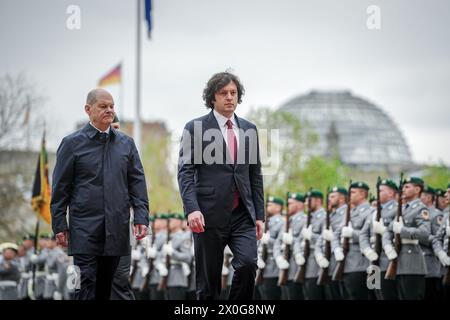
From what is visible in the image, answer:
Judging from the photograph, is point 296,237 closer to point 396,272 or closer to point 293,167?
point 396,272

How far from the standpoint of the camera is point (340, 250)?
1435cm

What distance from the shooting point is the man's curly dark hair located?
923cm

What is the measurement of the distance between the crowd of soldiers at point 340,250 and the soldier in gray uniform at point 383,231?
12 mm

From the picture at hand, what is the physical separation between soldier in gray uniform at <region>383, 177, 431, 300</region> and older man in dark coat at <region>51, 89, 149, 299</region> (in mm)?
4951

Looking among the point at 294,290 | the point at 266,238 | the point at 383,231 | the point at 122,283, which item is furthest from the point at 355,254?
the point at 122,283

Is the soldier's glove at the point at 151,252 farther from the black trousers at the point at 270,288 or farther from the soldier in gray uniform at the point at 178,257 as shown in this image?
the black trousers at the point at 270,288

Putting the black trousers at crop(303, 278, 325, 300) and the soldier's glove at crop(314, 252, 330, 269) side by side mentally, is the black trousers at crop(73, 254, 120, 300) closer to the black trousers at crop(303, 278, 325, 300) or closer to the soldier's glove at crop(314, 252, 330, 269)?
the soldier's glove at crop(314, 252, 330, 269)

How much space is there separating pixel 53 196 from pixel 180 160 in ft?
3.47

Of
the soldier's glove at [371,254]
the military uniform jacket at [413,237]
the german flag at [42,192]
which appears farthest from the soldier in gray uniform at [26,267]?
the military uniform jacket at [413,237]

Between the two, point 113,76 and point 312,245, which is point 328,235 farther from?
point 113,76

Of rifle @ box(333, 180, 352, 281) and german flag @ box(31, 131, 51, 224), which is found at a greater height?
german flag @ box(31, 131, 51, 224)

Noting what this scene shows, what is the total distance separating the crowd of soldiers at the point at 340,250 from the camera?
13258 millimetres

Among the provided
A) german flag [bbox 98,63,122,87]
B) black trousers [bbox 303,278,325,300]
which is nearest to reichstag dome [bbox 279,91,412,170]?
german flag [bbox 98,63,122,87]

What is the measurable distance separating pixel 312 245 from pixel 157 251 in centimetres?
464
